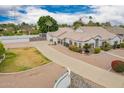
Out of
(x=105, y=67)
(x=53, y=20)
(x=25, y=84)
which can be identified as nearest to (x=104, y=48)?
(x=105, y=67)

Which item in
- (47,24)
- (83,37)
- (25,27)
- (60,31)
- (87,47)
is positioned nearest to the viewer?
(25,27)

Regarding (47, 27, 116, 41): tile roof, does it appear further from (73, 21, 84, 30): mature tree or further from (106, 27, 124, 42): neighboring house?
(73, 21, 84, 30): mature tree

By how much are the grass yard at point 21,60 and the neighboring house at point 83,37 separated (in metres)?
0.73

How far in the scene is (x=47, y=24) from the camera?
24.8 ft

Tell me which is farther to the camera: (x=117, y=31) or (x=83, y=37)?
(x=83, y=37)

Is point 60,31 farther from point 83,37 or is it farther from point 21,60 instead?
point 21,60

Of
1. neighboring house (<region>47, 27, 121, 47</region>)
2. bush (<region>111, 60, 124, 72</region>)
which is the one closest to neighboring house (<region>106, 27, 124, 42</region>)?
neighboring house (<region>47, 27, 121, 47</region>)

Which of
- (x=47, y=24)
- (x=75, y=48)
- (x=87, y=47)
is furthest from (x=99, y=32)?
(x=47, y=24)

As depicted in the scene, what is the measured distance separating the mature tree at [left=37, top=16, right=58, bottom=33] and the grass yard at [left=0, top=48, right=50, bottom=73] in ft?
Result: 2.64

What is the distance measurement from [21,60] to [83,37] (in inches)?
86.5

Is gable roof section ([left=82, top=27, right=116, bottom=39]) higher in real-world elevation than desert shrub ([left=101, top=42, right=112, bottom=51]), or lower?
higher

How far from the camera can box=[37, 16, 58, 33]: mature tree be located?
24.4 feet

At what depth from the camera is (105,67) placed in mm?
7691

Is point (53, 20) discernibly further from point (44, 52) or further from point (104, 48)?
point (104, 48)
